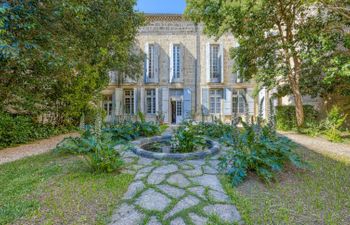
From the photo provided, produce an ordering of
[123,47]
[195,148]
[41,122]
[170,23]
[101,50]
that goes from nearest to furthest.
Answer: [195,148] → [101,50] → [41,122] → [123,47] → [170,23]

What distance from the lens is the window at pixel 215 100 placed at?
1359cm

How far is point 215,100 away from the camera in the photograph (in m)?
13.6

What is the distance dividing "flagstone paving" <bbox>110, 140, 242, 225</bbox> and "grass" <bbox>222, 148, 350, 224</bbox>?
202 mm

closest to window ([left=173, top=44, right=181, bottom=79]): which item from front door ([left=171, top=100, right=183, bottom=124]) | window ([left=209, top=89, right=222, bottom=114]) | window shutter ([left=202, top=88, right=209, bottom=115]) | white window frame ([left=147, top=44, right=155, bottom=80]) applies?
white window frame ([left=147, top=44, right=155, bottom=80])

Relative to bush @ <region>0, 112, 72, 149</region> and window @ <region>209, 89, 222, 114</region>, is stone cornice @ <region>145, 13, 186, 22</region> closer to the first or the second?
window @ <region>209, 89, 222, 114</region>

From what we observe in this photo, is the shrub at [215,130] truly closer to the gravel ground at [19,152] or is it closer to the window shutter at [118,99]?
the gravel ground at [19,152]

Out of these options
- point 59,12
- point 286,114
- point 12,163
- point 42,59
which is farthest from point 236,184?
point 286,114

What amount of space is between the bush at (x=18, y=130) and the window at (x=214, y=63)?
1033 centimetres

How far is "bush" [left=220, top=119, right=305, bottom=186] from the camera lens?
273cm

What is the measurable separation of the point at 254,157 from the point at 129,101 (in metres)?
12.1

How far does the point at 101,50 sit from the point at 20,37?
2.38 meters

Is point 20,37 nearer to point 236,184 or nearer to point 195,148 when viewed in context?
point 195,148

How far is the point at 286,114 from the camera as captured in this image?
27.4 feet

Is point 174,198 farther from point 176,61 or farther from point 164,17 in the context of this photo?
point 164,17
